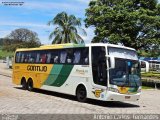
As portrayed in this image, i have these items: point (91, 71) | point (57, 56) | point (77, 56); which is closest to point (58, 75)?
point (57, 56)

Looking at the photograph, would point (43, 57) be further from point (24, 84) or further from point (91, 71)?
point (91, 71)

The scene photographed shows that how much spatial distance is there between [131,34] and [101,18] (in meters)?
3.56

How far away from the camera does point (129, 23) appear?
41781 mm

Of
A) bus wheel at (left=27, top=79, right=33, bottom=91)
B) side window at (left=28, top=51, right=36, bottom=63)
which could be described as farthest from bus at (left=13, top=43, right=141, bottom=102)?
bus wheel at (left=27, top=79, right=33, bottom=91)

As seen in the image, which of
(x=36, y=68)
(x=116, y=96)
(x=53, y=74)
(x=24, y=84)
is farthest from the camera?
(x=24, y=84)

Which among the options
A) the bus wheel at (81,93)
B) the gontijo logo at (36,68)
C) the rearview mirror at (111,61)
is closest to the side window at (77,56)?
the bus wheel at (81,93)

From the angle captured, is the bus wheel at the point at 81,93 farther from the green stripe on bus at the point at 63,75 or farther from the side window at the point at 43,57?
the side window at the point at 43,57

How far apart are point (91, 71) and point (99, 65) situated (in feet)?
2.32

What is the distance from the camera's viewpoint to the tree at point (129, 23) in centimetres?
4175

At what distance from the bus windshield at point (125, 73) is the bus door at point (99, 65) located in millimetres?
405

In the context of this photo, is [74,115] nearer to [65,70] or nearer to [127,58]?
[127,58]

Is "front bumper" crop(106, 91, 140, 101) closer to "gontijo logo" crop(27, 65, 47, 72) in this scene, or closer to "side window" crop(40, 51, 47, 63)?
"gontijo logo" crop(27, 65, 47, 72)

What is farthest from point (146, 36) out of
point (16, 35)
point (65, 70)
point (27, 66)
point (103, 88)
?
point (16, 35)

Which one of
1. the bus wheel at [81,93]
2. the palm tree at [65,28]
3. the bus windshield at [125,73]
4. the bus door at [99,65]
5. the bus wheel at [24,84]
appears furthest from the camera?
the palm tree at [65,28]
